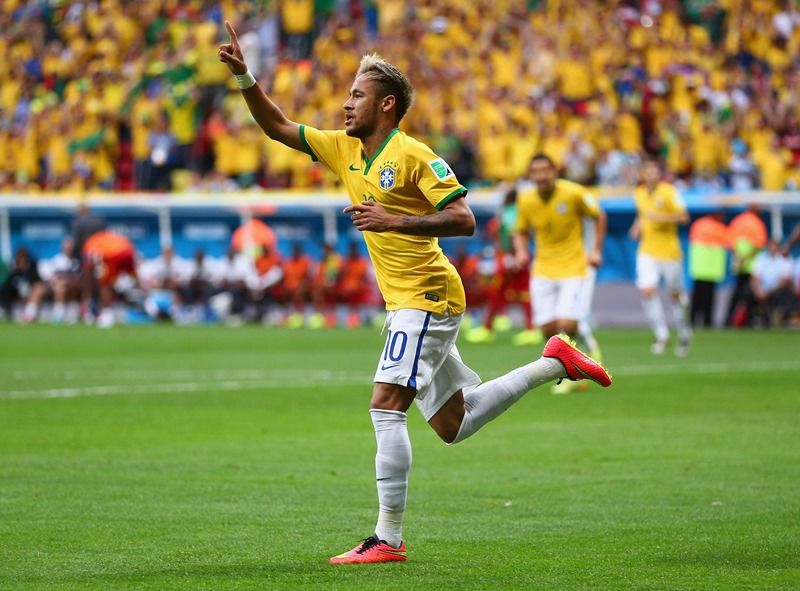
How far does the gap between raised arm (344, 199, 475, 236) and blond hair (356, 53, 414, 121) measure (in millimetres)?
624

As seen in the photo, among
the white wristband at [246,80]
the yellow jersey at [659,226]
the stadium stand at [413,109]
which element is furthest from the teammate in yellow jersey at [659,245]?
the white wristband at [246,80]

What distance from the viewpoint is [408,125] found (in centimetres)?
3188

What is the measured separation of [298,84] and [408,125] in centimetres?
375

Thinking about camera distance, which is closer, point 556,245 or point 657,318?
point 556,245

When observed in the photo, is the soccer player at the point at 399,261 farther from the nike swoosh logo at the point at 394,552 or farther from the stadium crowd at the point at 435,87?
the stadium crowd at the point at 435,87

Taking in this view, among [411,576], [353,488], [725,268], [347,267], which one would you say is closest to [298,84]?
[347,267]

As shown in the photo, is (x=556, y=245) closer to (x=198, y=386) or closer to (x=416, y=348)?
(x=198, y=386)

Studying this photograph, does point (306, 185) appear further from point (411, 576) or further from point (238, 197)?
point (411, 576)

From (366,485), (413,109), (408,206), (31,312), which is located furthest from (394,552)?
(31,312)

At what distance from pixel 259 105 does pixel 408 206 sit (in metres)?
1.03

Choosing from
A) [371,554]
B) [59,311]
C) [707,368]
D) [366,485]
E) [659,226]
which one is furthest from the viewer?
[59,311]

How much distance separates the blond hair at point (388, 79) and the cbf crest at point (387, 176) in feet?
1.04

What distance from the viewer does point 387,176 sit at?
7.31m

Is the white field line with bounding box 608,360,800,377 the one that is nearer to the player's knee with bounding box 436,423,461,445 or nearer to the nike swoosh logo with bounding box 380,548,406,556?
the player's knee with bounding box 436,423,461,445
